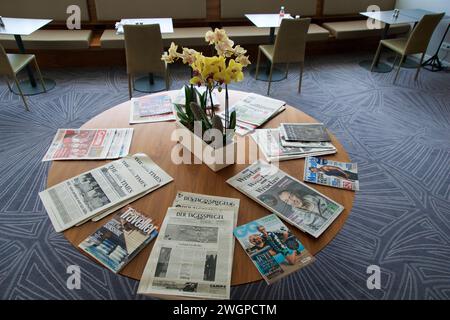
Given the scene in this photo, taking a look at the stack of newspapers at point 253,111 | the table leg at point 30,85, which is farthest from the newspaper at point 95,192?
the table leg at point 30,85

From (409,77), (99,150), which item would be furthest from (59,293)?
(409,77)

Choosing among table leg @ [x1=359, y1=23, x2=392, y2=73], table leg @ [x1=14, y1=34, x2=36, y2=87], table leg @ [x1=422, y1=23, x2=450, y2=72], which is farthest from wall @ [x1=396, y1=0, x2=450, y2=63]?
table leg @ [x1=14, y1=34, x2=36, y2=87]

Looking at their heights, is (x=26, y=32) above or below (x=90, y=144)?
above

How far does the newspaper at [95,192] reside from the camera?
1.19m

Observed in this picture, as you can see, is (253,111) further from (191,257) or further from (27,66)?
(27,66)

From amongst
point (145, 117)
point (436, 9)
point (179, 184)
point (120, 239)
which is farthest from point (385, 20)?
point (120, 239)

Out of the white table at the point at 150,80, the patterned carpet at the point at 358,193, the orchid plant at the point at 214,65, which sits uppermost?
the orchid plant at the point at 214,65

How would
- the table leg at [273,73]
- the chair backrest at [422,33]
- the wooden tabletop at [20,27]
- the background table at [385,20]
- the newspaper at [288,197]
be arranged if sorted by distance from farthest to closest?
the table leg at [273,73] → the background table at [385,20] → the chair backrest at [422,33] → the wooden tabletop at [20,27] → the newspaper at [288,197]

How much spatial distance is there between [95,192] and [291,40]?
2.54 m

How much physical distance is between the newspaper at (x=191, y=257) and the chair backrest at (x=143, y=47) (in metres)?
2.09

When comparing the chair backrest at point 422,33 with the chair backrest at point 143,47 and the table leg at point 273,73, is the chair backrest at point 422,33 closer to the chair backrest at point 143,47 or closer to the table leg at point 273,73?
the table leg at point 273,73

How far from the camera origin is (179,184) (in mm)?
1331

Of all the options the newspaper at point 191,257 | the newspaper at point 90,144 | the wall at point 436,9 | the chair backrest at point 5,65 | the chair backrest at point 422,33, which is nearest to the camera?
the newspaper at point 191,257
